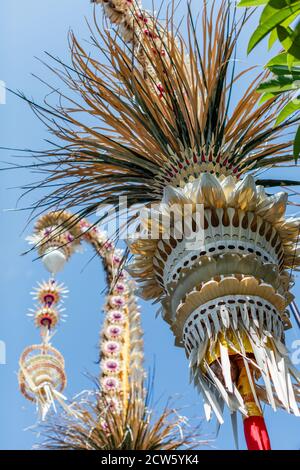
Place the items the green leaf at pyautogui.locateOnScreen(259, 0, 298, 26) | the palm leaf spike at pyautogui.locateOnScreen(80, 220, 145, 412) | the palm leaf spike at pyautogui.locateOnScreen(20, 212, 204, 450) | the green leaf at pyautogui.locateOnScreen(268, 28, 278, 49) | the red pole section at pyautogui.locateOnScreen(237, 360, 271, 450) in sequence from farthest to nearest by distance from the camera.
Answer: the palm leaf spike at pyautogui.locateOnScreen(80, 220, 145, 412), the palm leaf spike at pyautogui.locateOnScreen(20, 212, 204, 450), the red pole section at pyautogui.locateOnScreen(237, 360, 271, 450), the green leaf at pyautogui.locateOnScreen(268, 28, 278, 49), the green leaf at pyautogui.locateOnScreen(259, 0, 298, 26)

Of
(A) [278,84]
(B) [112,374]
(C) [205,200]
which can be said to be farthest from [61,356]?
(A) [278,84]

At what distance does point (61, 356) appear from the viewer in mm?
8492

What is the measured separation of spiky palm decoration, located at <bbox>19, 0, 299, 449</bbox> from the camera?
10.1ft

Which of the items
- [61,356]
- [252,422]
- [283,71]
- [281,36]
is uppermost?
[61,356]

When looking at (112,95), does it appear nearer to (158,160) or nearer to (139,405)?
(158,160)

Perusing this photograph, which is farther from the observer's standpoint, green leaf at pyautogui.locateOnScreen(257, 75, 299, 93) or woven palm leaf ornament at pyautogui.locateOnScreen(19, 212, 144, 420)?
woven palm leaf ornament at pyautogui.locateOnScreen(19, 212, 144, 420)

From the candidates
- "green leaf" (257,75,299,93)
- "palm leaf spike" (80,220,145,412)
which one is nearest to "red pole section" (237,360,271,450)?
"green leaf" (257,75,299,93)

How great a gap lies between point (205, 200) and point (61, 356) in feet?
18.9

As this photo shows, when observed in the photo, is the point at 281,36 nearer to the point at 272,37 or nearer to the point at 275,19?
the point at 275,19

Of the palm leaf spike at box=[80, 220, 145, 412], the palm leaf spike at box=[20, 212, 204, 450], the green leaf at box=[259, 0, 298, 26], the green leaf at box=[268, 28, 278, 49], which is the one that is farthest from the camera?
the palm leaf spike at box=[80, 220, 145, 412]

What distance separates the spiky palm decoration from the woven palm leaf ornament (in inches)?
103

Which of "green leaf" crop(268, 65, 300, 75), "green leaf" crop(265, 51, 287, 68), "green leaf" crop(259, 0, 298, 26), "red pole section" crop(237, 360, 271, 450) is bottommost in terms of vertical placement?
"red pole section" crop(237, 360, 271, 450)

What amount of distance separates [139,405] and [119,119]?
10.7ft

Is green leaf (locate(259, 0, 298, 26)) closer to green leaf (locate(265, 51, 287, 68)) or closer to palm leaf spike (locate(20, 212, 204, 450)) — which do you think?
green leaf (locate(265, 51, 287, 68))
